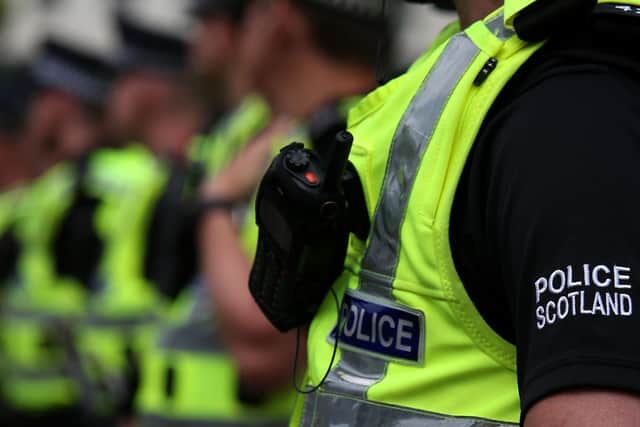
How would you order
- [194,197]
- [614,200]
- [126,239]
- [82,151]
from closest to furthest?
[614,200] → [194,197] → [126,239] → [82,151]

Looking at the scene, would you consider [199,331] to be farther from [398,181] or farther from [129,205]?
[398,181]

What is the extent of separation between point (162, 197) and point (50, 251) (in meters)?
1.69

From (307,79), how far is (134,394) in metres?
1.45

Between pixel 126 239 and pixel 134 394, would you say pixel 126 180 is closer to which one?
pixel 126 239

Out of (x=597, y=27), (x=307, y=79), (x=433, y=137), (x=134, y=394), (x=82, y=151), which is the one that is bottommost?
(x=134, y=394)

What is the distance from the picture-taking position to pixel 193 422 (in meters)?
2.98

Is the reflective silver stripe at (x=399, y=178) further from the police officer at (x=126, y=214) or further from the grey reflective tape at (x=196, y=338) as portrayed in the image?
the police officer at (x=126, y=214)

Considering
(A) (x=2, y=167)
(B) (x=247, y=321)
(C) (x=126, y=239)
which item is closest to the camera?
(B) (x=247, y=321)

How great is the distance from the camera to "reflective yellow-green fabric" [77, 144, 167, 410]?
4387 millimetres

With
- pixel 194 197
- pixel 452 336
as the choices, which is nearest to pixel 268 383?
pixel 194 197

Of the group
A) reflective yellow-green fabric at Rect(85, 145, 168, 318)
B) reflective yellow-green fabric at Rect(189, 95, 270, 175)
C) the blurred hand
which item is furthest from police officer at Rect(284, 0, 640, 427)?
reflective yellow-green fabric at Rect(85, 145, 168, 318)

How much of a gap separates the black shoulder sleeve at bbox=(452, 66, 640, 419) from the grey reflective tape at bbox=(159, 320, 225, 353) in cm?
192

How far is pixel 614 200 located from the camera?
104 cm

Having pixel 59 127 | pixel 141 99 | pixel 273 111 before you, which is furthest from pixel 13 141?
pixel 273 111
